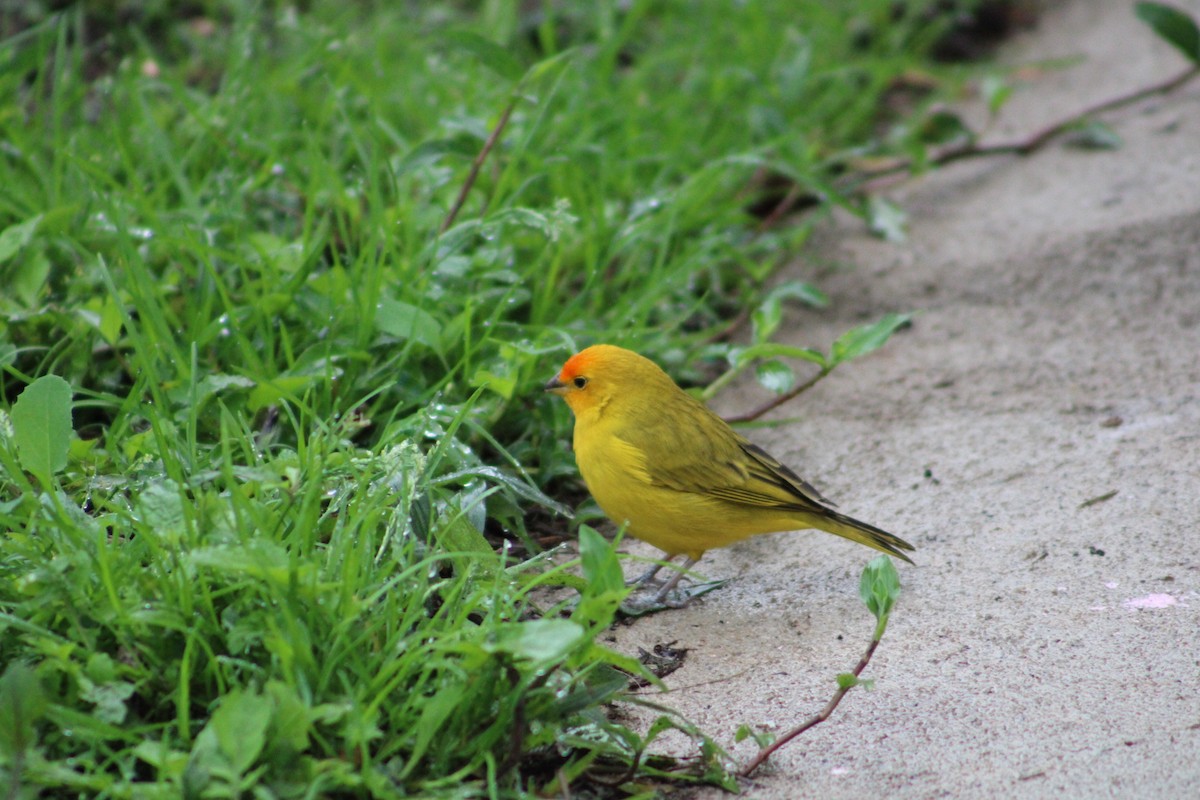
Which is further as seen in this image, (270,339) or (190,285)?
(190,285)

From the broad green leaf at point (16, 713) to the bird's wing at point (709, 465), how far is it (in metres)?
1.60

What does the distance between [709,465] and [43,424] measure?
159 cm

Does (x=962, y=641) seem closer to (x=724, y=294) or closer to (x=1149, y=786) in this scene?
(x=1149, y=786)

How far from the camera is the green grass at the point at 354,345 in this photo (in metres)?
2.09

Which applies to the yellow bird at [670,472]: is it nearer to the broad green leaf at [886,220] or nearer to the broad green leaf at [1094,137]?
the broad green leaf at [886,220]

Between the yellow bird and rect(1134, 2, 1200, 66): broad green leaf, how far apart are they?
3057 mm

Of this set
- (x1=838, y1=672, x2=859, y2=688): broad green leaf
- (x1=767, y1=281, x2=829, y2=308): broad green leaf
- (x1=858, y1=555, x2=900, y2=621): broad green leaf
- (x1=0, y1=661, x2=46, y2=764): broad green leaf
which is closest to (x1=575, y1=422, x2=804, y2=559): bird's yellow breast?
(x1=858, y1=555, x2=900, y2=621): broad green leaf

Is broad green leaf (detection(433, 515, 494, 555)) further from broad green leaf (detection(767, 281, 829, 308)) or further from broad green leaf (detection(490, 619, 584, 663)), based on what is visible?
broad green leaf (detection(767, 281, 829, 308))

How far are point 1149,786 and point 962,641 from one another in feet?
2.01

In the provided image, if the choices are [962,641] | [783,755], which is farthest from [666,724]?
[962,641]

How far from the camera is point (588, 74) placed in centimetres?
529

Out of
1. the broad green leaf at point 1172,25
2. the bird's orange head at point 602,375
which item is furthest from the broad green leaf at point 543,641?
the broad green leaf at point 1172,25

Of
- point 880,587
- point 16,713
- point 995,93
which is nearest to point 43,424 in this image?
point 16,713

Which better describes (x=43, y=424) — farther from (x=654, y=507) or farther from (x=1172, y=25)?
(x=1172, y=25)
